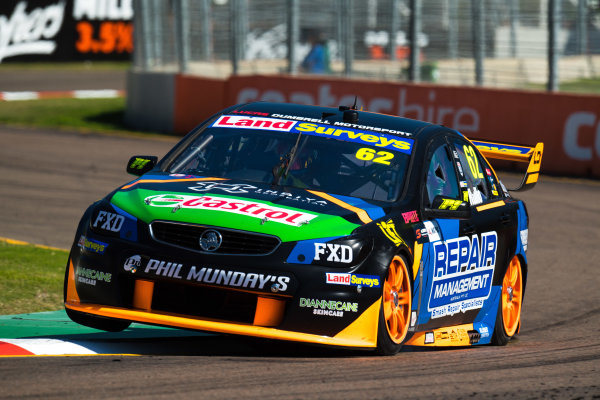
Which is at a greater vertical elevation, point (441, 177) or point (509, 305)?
point (441, 177)

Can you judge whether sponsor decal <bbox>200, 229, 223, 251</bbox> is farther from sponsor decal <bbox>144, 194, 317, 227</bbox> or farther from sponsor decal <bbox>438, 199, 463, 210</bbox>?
sponsor decal <bbox>438, 199, 463, 210</bbox>

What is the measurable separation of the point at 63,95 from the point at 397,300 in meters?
27.5

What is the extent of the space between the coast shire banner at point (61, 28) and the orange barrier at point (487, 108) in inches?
807

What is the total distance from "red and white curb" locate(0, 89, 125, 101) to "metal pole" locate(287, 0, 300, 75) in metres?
11.3

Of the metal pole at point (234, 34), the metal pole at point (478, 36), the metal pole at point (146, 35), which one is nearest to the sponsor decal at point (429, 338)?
the metal pole at point (478, 36)

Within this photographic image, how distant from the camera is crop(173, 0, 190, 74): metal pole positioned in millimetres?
24844

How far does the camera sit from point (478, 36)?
65.4 ft

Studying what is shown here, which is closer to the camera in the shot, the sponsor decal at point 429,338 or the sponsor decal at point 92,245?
the sponsor decal at point 92,245

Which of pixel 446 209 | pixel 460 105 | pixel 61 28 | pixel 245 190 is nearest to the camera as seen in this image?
pixel 245 190

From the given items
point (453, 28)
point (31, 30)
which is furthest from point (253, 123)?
point (31, 30)

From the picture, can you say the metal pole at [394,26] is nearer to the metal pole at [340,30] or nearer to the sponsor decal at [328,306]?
the metal pole at [340,30]

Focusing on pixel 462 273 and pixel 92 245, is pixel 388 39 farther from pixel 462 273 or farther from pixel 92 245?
pixel 92 245

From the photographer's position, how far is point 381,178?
705 centimetres

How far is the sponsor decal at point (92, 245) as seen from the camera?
6.34m
